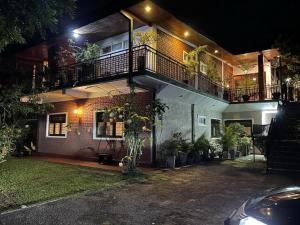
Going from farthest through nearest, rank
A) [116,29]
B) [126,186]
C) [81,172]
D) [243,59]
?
[243,59] → [116,29] → [81,172] → [126,186]

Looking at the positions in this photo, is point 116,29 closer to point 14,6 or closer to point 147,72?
point 147,72

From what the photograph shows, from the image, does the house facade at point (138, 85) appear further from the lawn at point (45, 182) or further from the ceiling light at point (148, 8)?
the lawn at point (45, 182)

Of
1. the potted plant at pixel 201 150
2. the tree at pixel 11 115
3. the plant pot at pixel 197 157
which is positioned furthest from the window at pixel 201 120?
the tree at pixel 11 115

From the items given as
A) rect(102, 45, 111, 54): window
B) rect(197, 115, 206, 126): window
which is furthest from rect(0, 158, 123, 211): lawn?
rect(197, 115, 206, 126): window

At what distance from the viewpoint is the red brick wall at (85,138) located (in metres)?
12.8

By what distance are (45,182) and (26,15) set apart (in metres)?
5.54

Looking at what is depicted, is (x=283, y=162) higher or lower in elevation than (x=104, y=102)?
lower

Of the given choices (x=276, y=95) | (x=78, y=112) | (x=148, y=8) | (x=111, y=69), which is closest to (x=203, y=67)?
(x=276, y=95)

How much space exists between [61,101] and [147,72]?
26.5 feet

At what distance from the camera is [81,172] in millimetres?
10570

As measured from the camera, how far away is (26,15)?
5.04 m

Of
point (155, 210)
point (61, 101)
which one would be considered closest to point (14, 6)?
point (155, 210)

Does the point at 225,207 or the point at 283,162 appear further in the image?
the point at 283,162

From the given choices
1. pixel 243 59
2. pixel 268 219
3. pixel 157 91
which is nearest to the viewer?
pixel 268 219
